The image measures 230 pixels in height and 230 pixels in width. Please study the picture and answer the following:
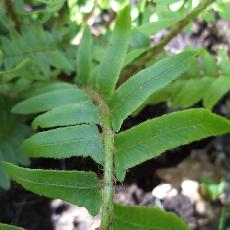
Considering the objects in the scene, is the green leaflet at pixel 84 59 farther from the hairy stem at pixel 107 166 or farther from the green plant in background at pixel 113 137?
the hairy stem at pixel 107 166

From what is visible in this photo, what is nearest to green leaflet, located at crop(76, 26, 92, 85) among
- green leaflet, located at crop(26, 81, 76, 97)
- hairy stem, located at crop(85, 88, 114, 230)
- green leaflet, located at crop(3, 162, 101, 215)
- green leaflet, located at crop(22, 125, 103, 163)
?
green leaflet, located at crop(26, 81, 76, 97)

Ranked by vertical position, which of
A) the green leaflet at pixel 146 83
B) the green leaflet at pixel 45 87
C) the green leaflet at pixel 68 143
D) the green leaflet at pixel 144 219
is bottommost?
the green leaflet at pixel 144 219

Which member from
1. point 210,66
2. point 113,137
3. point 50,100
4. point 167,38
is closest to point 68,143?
point 113,137

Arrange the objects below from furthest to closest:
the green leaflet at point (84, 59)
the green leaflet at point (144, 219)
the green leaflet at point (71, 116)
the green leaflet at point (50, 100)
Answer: the green leaflet at point (84, 59) < the green leaflet at point (50, 100) < the green leaflet at point (71, 116) < the green leaflet at point (144, 219)

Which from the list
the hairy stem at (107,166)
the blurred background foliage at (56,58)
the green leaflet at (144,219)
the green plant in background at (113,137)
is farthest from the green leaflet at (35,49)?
the green leaflet at (144,219)

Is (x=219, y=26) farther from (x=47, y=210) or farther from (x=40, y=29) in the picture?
(x=47, y=210)

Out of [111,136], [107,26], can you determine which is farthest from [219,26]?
[111,136]

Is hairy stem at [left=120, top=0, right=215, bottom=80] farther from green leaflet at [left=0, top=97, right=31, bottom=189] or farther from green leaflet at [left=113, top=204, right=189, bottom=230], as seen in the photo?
green leaflet at [left=113, top=204, right=189, bottom=230]

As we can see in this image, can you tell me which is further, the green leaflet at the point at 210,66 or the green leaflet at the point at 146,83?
the green leaflet at the point at 210,66
